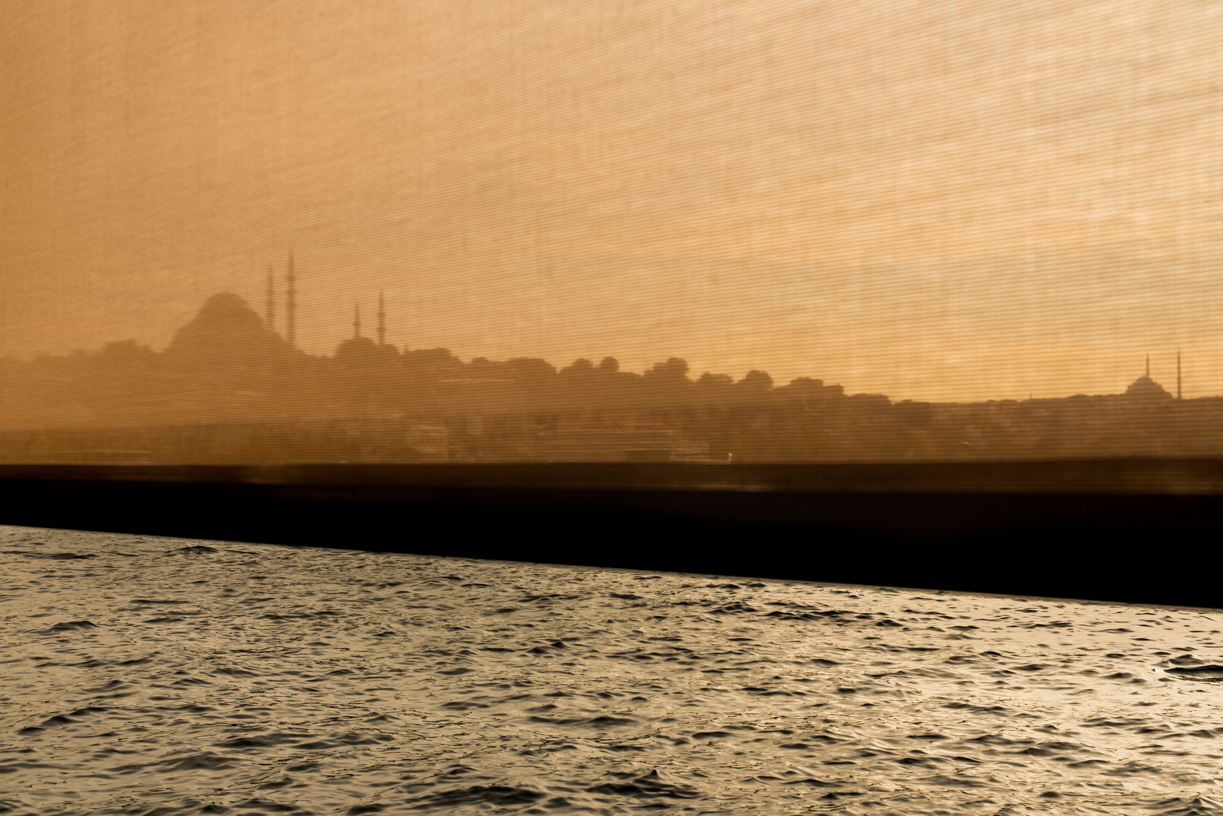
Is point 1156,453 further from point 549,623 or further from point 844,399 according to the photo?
point 549,623

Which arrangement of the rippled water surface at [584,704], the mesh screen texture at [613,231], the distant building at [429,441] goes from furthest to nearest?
the distant building at [429,441], the rippled water surface at [584,704], the mesh screen texture at [613,231]

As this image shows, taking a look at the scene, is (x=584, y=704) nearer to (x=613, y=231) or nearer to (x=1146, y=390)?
(x=613, y=231)

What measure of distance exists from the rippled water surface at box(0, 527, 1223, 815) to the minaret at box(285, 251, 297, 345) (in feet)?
4.07

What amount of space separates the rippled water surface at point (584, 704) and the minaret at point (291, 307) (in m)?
1.24

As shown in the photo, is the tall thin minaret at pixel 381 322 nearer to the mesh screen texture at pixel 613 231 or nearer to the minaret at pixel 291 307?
the mesh screen texture at pixel 613 231

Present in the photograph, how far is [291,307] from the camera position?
5.86 metres

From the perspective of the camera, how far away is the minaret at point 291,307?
19.1ft

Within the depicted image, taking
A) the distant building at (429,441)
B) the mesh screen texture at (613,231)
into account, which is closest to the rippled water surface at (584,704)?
the distant building at (429,441)

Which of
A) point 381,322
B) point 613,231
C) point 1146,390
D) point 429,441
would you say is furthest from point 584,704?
point 1146,390

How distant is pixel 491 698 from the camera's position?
565 centimetres

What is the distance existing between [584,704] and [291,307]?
9.11ft

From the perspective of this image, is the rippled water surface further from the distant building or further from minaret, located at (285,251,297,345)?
minaret, located at (285,251,297,345)

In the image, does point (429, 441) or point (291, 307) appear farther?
point (291, 307)

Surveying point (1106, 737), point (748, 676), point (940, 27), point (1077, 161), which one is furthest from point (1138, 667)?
point (940, 27)
